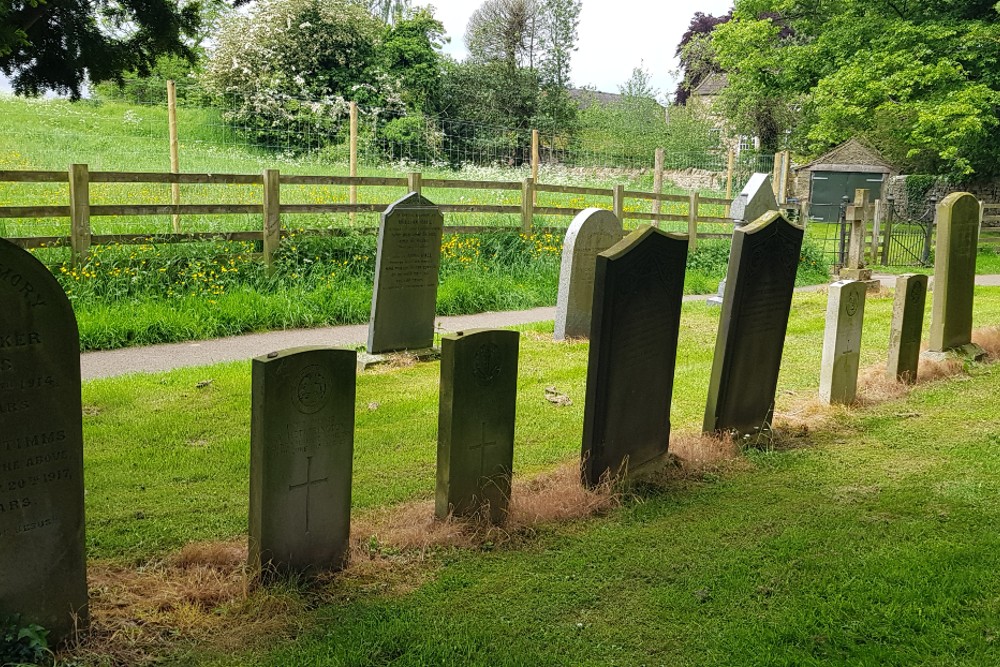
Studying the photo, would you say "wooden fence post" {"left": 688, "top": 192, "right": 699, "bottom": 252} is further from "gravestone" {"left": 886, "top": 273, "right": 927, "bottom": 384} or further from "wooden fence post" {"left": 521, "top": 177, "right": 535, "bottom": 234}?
"gravestone" {"left": 886, "top": 273, "right": 927, "bottom": 384}

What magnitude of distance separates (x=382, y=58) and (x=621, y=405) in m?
27.3

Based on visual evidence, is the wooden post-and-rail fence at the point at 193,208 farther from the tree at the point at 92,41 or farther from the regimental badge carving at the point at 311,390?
the regimental badge carving at the point at 311,390

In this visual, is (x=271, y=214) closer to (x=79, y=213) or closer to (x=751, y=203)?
(x=79, y=213)

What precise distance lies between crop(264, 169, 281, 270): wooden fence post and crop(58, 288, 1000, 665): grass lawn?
5.03 meters

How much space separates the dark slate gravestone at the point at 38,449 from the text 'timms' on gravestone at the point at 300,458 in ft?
2.39

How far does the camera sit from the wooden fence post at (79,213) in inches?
408

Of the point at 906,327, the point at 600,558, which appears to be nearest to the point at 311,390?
the point at 600,558

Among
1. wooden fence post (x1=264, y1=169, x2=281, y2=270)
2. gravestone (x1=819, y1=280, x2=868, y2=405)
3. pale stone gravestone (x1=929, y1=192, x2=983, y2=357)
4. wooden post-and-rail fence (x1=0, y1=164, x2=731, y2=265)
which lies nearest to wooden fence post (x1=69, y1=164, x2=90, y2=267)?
wooden post-and-rail fence (x1=0, y1=164, x2=731, y2=265)

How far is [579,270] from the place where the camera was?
34.1 feet

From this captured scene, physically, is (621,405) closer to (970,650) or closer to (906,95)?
(970,650)

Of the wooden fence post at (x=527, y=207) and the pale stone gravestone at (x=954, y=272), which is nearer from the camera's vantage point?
the pale stone gravestone at (x=954, y=272)

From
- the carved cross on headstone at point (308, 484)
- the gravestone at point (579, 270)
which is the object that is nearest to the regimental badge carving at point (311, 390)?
the carved cross on headstone at point (308, 484)

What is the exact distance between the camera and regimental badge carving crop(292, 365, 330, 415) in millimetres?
3830

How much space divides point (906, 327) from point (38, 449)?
709 centimetres
